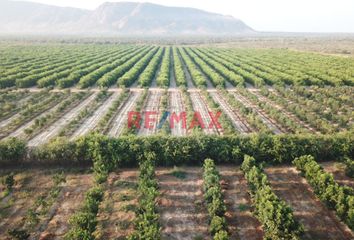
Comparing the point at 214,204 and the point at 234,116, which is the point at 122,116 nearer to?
the point at 234,116

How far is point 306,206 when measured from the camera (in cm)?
1490

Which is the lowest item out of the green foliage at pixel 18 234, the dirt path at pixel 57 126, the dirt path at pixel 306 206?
the dirt path at pixel 306 206

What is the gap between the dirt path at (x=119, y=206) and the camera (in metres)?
13.1

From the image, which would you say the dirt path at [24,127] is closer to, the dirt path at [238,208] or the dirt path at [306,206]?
the dirt path at [238,208]

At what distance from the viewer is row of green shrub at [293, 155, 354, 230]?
43.9 feet

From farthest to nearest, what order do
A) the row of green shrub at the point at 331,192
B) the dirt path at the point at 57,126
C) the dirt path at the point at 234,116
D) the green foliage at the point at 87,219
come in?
the dirt path at the point at 234,116
the dirt path at the point at 57,126
the row of green shrub at the point at 331,192
the green foliage at the point at 87,219

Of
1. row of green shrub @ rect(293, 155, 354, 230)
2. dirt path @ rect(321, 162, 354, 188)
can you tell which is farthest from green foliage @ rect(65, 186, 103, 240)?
dirt path @ rect(321, 162, 354, 188)

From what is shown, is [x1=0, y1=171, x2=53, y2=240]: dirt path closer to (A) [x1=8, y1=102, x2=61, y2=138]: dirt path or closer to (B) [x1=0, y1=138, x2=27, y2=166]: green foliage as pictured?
(B) [x1=0, y1=138, x2=27, y2=166]: green foliage

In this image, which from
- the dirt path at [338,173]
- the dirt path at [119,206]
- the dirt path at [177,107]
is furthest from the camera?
the dirt path at [177,107]

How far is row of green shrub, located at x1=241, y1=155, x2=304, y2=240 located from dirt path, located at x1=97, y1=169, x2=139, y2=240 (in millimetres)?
5647

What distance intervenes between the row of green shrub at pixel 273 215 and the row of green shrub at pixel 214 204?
5.25ft

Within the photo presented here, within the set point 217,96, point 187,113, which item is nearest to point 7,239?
point 187,113

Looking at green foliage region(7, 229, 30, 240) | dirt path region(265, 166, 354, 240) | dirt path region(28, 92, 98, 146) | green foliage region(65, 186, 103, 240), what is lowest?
dirt path region(265, 166, 354, 240)

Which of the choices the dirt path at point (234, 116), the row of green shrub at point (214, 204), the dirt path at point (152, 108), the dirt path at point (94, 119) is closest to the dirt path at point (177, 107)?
the dirt path at point (152, 108)
